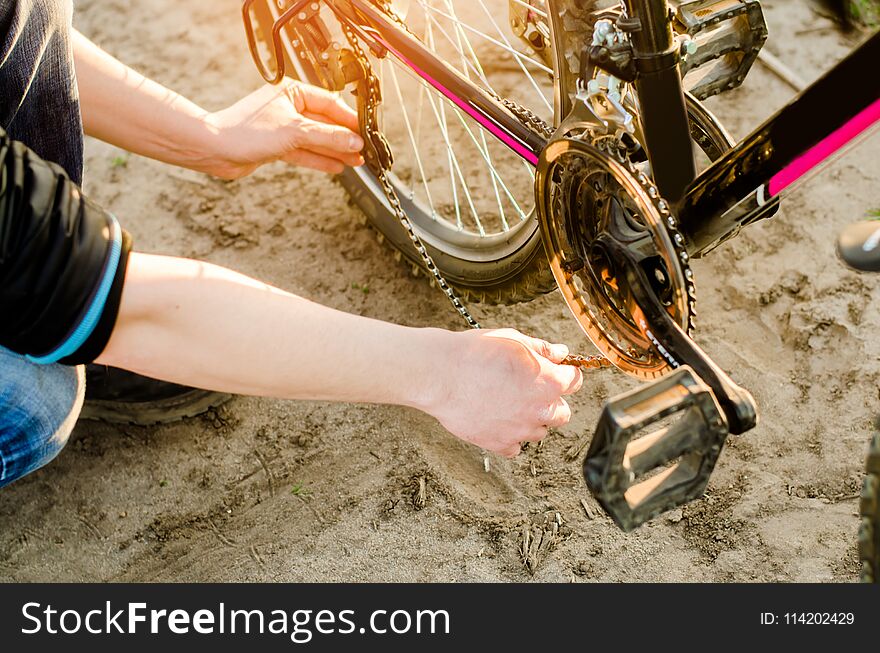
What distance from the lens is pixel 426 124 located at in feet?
8.07

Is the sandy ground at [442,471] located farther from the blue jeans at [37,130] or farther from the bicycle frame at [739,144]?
the bicycle frame at [739,144]

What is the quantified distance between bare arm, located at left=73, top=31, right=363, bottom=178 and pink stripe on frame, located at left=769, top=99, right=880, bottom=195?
930 millimetres

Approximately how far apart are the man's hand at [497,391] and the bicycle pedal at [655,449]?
0.21 meters

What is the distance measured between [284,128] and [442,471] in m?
0.77

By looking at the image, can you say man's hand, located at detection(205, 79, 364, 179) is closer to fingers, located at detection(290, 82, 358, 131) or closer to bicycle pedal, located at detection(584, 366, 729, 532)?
fingers, located at detection(290, 82, 358, 131)

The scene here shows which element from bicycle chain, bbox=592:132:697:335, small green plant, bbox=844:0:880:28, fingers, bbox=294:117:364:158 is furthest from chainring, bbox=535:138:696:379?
small green plant, bbox=844:0:880:28

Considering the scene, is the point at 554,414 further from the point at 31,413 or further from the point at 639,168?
the point at 31,413

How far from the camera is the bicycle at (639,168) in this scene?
1.06 m

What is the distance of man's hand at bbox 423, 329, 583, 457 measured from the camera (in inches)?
48.4

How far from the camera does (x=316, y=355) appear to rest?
1.16 metres

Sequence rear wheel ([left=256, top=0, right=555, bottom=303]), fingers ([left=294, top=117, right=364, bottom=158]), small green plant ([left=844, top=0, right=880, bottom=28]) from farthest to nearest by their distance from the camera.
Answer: small green plant ([left=844, top=0, right=880, bottom=28]) → fingers ([left=294, top=117, right=364, bottom=158]) → rear wheel ([left=256, top=0, right=555, bottom=303])

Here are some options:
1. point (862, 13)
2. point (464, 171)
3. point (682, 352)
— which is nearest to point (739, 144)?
point (682, 352)

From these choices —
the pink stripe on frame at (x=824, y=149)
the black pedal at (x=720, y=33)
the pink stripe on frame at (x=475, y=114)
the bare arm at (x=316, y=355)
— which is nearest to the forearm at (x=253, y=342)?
the bare arm at (x=316, y=355)

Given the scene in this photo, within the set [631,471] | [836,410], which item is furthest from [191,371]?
[836,410]
